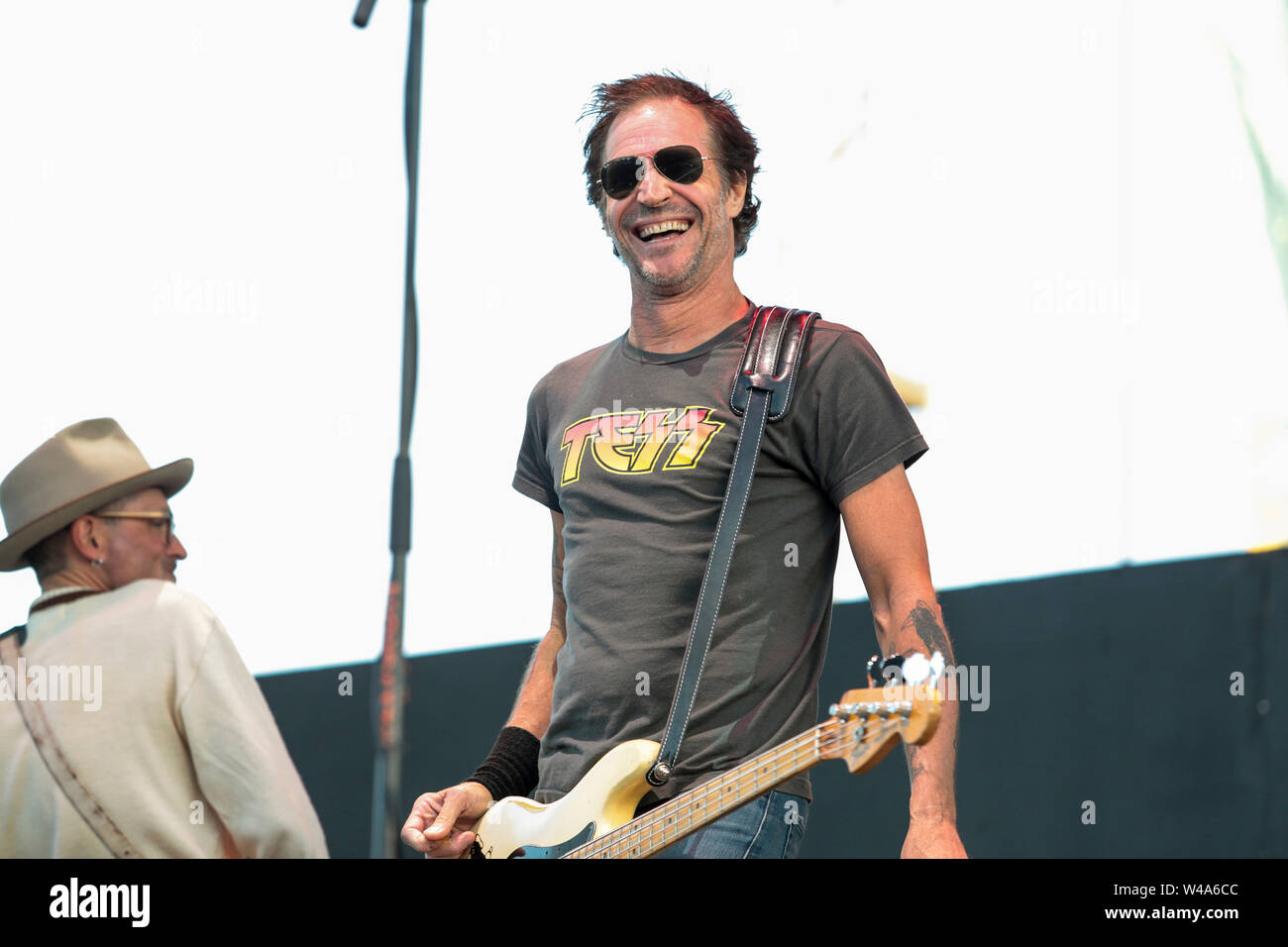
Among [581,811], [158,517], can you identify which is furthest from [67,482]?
[581,811]

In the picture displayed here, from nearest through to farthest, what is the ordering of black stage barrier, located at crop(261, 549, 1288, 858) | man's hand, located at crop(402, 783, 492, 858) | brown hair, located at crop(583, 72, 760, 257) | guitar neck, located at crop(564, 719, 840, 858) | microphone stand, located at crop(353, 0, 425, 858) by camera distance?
1. guitar neck, located at crop(564, 719, 840, 858)
2. microphone stand, located at crop(353, 0, 425, 858)
3. man's hand, located at crop(402, 783, 492, 858)
4. brown hair, located at crop(583, 72, 760, 257)
5. black stage barrier, located at crop(261, 549, 1288, 858)

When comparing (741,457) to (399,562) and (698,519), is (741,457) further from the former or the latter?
(399,562)

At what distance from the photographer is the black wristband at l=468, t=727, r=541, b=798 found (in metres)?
2.80

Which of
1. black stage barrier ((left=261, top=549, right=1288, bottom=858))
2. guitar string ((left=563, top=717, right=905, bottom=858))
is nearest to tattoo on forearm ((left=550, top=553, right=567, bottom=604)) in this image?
guitar string ((left=563, top=717, right=905, bottom=858))

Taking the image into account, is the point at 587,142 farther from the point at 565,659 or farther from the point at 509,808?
the point at 509,808

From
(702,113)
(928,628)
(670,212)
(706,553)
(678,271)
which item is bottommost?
(928,628)

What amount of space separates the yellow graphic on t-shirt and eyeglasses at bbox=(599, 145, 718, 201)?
45cm

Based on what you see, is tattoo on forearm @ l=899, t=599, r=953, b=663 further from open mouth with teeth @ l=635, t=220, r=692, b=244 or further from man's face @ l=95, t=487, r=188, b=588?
man's face @ l=95, t=487, r=188, b=588

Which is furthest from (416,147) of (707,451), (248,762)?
(248,762)

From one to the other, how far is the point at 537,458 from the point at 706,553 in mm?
623

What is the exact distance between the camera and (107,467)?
3166 mm

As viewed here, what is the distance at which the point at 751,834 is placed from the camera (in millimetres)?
2334
